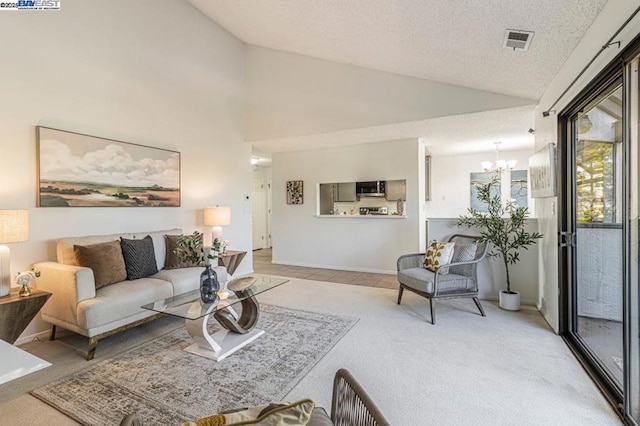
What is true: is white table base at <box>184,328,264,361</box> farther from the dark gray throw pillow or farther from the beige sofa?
the dark gray throw pillow

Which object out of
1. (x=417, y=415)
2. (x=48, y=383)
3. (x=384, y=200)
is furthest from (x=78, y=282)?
(x=384, y=200)

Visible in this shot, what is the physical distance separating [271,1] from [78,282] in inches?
139

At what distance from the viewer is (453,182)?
7219mm

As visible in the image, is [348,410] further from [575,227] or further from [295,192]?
[295,192]

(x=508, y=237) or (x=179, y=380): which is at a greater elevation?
(x=508, y=237)

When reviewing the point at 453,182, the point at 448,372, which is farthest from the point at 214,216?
the point at 453,182

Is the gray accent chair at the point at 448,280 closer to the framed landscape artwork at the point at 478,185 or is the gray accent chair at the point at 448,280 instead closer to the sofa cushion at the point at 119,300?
the sofa cushion at the point at 119,300

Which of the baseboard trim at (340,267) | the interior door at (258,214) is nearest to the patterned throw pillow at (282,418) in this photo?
the baseboard trim at (340,267)

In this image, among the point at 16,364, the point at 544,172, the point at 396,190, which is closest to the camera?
the point at 16,364

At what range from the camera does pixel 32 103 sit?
2898mm

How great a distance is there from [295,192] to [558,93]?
180 inches

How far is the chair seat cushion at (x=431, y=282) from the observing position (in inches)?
127

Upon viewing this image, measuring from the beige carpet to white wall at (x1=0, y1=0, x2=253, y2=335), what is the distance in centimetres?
139

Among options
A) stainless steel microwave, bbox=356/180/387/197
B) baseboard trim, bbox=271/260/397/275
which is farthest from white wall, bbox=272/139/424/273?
stainless steel microwave, bbox=356/180/387/197
